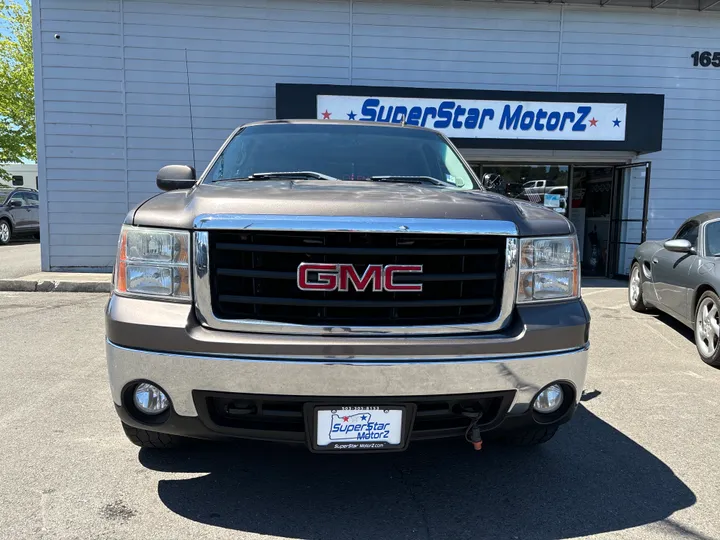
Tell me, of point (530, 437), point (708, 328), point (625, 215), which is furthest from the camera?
point (625, 215)

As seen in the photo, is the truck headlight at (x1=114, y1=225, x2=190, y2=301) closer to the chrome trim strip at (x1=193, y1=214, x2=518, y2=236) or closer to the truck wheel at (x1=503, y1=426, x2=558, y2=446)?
the chrome trim strip at (x1=193, y1=214, x2=518, y2=236)

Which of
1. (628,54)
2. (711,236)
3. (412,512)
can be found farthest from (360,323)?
(628,54)

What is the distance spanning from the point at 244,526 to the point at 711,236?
5371mm

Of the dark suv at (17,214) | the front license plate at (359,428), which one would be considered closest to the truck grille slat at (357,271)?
the front license plate at (359,428)

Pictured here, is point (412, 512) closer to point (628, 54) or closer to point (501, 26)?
point (501, 26)

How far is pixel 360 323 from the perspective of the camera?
228 centimetres

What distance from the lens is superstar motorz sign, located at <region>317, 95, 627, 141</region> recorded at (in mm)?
9219

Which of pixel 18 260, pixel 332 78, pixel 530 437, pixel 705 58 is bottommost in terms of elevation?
pixel 18 260

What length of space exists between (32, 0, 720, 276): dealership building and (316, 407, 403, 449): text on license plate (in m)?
7.55

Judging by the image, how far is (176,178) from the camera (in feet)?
11.6

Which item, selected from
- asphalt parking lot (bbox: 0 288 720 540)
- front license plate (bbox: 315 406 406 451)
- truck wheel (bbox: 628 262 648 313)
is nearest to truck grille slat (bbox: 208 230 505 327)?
front license plate (bbox: 315 406 406 451)

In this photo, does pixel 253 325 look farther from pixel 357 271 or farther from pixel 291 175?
pixel 291 175

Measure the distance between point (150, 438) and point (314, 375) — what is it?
3.69ft

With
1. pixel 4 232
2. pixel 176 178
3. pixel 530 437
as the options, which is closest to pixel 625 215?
pixel 530 437
